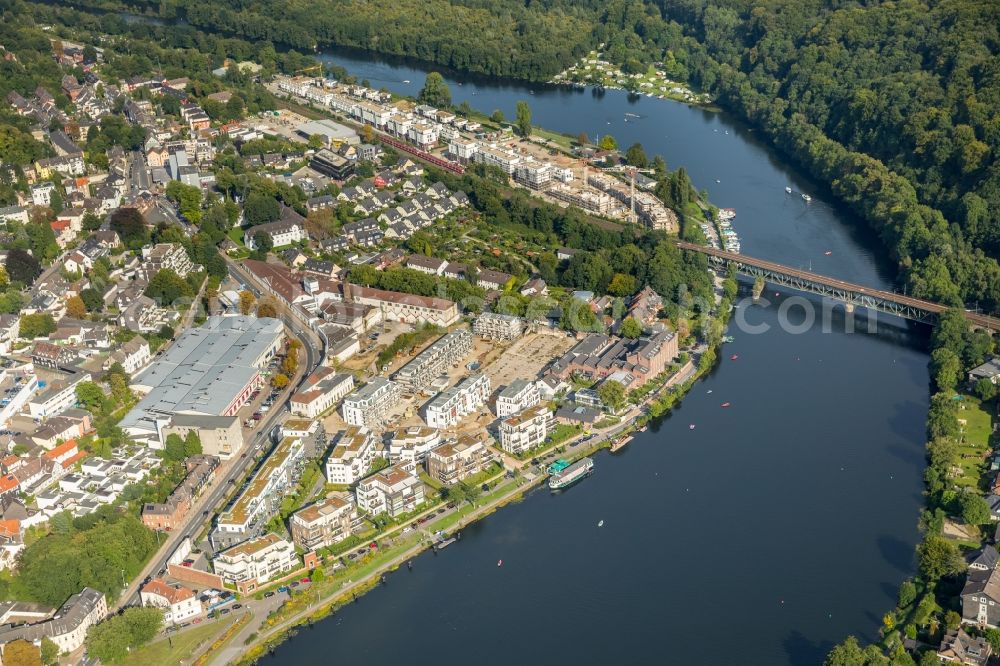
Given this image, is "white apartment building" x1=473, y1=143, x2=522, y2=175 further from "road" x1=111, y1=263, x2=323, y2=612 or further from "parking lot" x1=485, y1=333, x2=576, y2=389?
"road" x1=111, y1=263, x2=323, y2=612

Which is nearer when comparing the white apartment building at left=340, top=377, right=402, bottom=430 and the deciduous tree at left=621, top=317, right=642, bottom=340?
the white apartment building at left=340, top=377, right=402, bottom=430

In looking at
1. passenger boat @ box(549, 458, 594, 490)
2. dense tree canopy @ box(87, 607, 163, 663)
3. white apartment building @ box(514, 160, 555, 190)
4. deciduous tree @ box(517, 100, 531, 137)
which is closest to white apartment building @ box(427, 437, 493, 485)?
passenger boat @ box(549, 458, 594, 490)

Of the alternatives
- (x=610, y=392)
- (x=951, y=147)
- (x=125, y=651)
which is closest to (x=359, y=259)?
(x=610, y=392)

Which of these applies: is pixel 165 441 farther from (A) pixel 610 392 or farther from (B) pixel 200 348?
(A) pixel 610 392

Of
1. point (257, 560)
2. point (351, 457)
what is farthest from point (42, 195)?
point (257, 560)

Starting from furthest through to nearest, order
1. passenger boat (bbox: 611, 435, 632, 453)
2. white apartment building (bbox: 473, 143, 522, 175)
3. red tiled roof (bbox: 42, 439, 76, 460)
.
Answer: white apartment building (bbox: 473, 143, 522, 175) < passenger boat (bbox: 611, 435, 632, 453) < red tiled roof (bbox: 42, 439, 76, 460)

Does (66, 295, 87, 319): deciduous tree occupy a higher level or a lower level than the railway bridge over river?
lower
